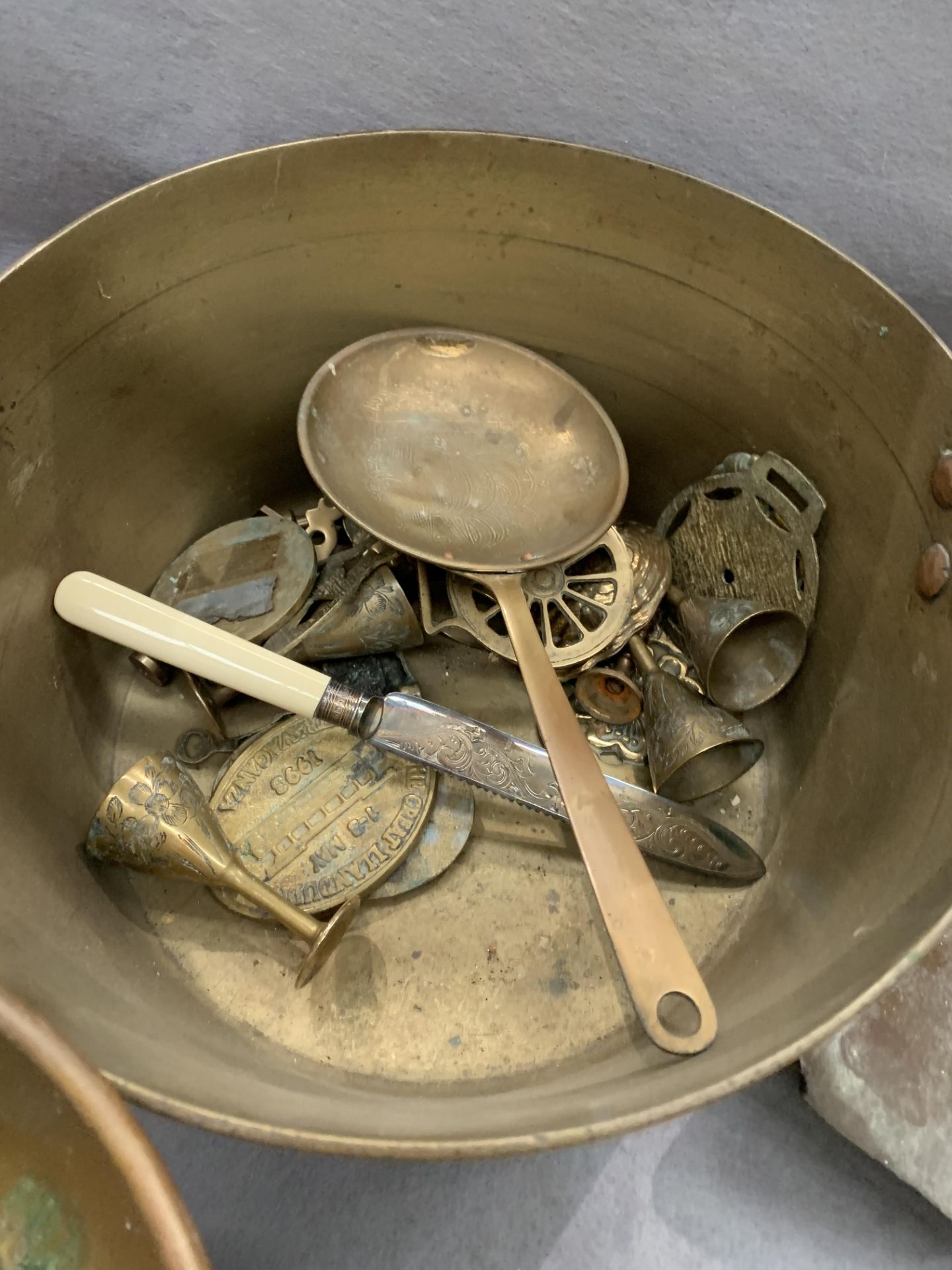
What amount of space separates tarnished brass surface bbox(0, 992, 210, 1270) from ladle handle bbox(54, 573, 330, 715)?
0.28 m

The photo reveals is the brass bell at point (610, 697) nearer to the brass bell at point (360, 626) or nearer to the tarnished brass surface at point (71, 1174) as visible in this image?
the brass bell at point (360, 626)

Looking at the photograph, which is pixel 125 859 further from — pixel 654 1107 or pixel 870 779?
pixel 870 779

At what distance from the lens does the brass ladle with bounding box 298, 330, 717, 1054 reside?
0.69 metres

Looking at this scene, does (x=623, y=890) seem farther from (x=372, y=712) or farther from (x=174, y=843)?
(x=174, y=843)

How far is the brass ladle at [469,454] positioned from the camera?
0.69 metres

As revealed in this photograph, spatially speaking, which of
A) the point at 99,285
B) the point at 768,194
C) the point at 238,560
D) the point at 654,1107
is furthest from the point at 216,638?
the point at 768,194

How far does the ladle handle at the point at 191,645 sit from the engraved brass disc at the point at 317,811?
0.10m

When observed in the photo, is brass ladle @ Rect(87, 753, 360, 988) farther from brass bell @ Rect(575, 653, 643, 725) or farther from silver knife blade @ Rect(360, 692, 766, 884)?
brass bell @ Rect(575, 653, 643, 725)

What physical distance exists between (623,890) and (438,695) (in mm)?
301

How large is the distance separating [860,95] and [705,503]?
321 millimetres

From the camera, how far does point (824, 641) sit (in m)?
0.69

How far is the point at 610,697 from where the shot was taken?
2.42 feet

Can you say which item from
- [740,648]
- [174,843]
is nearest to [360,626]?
[174,843]

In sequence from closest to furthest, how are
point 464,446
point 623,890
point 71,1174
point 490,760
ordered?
point 71,1174 < point 623,890 < point 490,760 < point 464,446
